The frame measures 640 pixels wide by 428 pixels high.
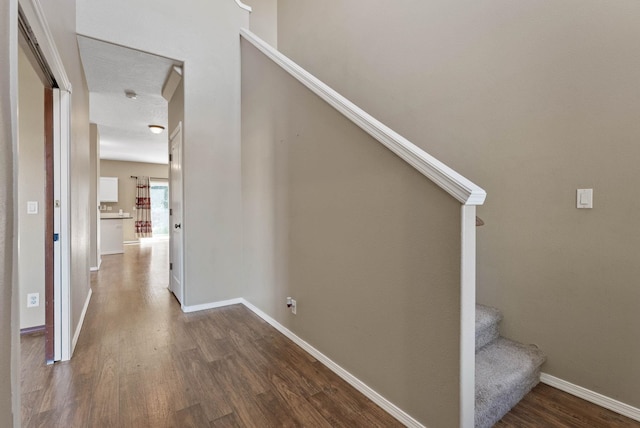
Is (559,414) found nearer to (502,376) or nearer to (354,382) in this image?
(502,376)

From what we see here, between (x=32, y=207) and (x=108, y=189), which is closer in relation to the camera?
(x=32, y=207)

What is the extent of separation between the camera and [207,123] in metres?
3.30

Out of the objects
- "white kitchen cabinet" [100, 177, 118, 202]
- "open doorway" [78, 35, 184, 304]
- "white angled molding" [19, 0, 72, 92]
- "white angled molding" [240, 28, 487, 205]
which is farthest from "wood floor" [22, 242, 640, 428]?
"white kitchen cabinet" [100, 177, 118, 202]

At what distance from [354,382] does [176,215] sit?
2.80 m

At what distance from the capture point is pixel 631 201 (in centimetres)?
163

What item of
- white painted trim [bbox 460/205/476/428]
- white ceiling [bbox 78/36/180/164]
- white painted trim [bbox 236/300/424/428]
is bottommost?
white painted trim [bbox 236/300/424/428]

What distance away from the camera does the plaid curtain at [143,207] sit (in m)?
9.55

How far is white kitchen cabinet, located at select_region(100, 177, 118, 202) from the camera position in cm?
862

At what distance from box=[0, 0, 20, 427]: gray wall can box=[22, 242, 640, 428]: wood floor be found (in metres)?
0.73

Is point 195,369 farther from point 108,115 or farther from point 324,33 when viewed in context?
point 108,115

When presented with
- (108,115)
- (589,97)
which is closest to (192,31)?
(108,115)

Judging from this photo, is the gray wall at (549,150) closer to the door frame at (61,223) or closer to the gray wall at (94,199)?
the door frame at (61,223)

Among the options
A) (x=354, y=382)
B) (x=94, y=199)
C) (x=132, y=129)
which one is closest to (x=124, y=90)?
(x=132, y=129)

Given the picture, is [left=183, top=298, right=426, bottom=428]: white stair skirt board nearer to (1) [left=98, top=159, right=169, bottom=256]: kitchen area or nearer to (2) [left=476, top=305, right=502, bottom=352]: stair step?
(2) [left=476, top=305, right=502, bottom=352]: stair step
